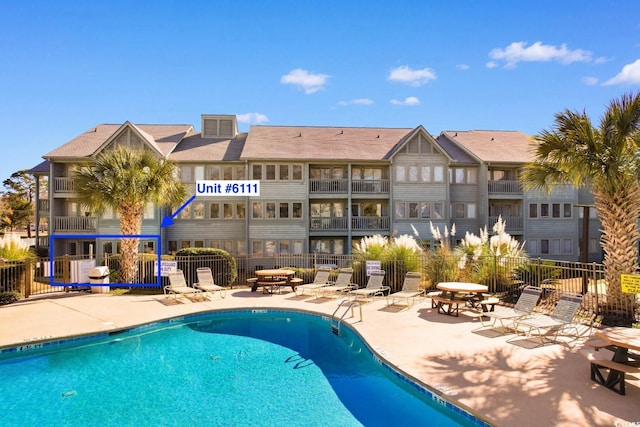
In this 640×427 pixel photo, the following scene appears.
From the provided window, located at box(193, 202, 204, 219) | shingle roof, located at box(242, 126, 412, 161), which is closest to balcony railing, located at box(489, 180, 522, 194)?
shingle roof, located at box(242, 126, 412, 161)

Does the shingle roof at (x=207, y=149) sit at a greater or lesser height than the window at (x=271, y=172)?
greater

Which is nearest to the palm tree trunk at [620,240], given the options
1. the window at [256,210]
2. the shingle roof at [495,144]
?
the shingle roof at [495,144]

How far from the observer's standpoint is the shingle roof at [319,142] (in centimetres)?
2700

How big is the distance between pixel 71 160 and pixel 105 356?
2142 centimetres

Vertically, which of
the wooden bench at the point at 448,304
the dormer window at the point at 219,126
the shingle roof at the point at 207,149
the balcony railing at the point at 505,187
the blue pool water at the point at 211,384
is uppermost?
the dormer window at the point at 219,126

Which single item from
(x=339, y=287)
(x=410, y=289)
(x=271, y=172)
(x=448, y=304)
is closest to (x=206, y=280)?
(x=339, y=287)

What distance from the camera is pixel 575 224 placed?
2927 centimetres

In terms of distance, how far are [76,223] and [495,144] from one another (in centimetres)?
3132

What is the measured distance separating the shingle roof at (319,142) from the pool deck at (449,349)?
13.5 metres

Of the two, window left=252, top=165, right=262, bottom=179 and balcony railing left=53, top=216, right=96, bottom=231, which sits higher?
window left=252, top=165, right=262, bottom=179

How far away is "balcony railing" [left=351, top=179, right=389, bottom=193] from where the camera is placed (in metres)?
27.5

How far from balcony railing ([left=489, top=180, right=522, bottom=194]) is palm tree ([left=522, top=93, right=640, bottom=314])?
1742 centimetres

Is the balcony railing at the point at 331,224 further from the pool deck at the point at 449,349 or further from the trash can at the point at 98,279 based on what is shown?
the trash can at the point at 98,279

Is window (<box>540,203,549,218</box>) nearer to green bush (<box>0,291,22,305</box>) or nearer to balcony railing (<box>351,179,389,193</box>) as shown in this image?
balcony railing (<box>351,179,389,193</box>)
